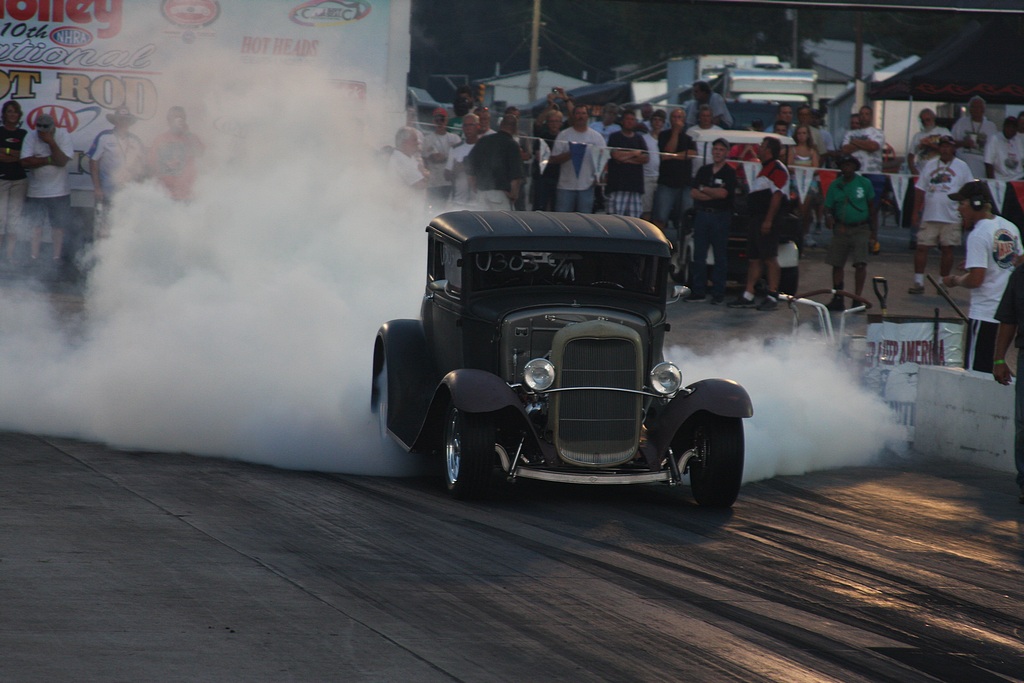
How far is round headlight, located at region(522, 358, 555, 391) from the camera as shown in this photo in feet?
26.6

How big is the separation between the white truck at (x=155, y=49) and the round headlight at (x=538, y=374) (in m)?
11.3

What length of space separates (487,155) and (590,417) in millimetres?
9486

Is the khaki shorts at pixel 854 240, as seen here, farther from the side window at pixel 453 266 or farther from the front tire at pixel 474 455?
the front tire at pixel 474 455

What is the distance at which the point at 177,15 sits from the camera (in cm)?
1920

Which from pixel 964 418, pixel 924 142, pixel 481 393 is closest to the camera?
pixel 481 393

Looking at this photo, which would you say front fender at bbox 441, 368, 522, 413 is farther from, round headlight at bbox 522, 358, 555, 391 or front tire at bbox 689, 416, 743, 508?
front tire at bbox 689, 416, 743, 508

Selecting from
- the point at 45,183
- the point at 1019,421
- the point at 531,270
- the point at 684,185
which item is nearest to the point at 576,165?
the point at 684,185

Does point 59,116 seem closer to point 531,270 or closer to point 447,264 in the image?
point 447,264

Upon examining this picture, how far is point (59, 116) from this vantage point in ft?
63.5

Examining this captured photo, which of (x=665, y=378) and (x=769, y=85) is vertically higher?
(x=769, y=85)

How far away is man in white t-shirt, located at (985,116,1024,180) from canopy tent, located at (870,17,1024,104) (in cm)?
173

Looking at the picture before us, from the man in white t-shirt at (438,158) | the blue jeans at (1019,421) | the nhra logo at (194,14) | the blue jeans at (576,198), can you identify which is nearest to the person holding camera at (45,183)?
the nhra logo at (194,14)

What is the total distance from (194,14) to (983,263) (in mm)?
12377

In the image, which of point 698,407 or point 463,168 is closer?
point 698,407
